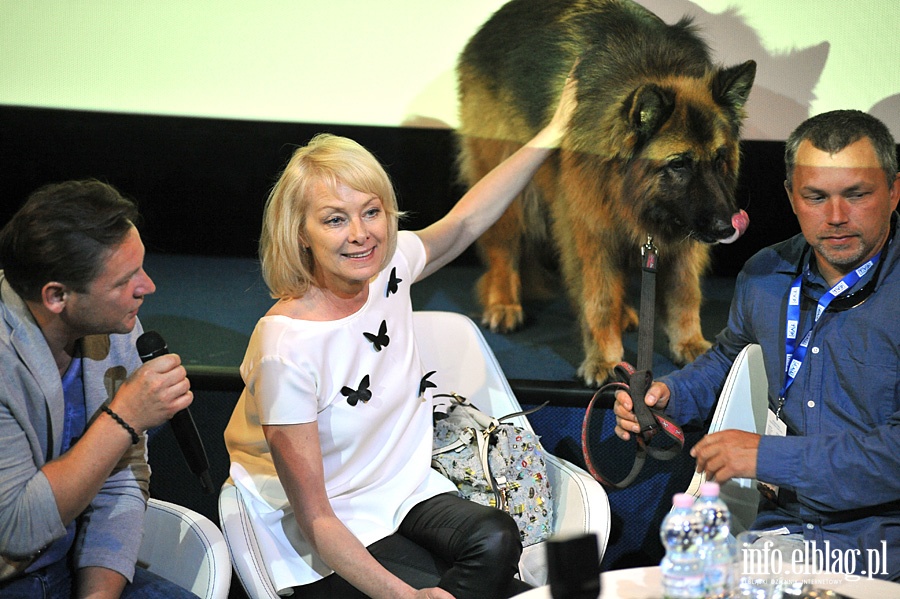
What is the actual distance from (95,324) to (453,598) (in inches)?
35.6

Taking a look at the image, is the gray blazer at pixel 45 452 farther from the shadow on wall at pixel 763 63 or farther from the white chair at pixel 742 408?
the shadow on wall at pixel 763 63

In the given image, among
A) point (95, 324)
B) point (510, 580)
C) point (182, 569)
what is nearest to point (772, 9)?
point (510, 580)

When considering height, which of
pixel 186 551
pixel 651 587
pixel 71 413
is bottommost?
pixel 186 551

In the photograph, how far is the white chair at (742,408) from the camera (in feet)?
7.23

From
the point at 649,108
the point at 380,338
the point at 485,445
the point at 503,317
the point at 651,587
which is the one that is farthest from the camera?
the point at 503,317

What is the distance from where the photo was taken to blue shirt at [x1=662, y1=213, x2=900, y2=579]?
5.96 feet

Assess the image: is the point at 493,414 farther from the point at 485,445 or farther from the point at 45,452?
the point at 45,452

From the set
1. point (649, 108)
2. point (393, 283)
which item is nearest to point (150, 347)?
point (393, 283)

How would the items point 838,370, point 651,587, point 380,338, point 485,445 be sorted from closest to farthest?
1. point 651,587
2. point 838,370
3. point 380,338
4. point 485,445

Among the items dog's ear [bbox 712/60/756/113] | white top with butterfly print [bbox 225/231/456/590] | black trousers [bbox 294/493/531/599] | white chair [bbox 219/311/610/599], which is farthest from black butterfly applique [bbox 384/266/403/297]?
dog's ear [bbox 712/60/756/113]

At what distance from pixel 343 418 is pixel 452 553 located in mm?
386

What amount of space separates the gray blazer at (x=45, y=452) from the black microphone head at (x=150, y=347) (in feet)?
0.50

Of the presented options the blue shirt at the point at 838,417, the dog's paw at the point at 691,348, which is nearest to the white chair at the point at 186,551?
the blue shirt at the point at 838,417

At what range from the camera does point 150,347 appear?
1806 mm
